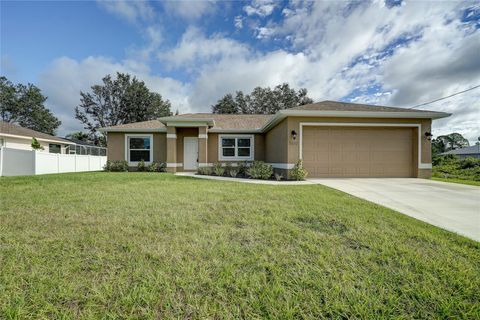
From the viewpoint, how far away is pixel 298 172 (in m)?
8.98

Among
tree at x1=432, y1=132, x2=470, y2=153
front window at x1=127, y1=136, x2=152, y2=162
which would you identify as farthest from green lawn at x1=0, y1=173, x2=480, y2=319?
tree at x1=432, y1=132, x2=470, y2=153

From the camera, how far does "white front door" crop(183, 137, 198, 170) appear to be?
44.1 feet

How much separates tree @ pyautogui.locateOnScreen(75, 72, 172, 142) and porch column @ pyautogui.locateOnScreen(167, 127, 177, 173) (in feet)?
75.6

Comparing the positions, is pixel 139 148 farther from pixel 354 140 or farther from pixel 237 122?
pixel 354 140

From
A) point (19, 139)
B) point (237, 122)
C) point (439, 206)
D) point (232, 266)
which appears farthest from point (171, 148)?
point (19, 139)

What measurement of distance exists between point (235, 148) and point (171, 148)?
4109 millimetres

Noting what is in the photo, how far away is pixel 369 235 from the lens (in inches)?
117

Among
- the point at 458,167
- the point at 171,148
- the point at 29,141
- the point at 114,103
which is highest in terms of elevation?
the point at 114,103

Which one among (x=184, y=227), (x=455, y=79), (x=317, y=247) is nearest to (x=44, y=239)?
(x=184, y=227)

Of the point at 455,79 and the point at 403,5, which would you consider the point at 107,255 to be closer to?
the point at 403,5

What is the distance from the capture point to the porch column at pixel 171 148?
12289 mm

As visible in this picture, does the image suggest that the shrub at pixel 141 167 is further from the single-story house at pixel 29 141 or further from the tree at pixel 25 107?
the tree at pixel 25 107

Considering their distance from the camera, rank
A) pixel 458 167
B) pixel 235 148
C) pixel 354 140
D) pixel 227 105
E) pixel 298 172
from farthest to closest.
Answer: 1. pixel 227 105
2. pixel 458 167
3. pixel 235 148
4. pixel 354 140
5. pixel 298 172

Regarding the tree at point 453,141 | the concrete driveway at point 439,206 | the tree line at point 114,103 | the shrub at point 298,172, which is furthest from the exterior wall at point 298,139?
the tree at point 453,141
